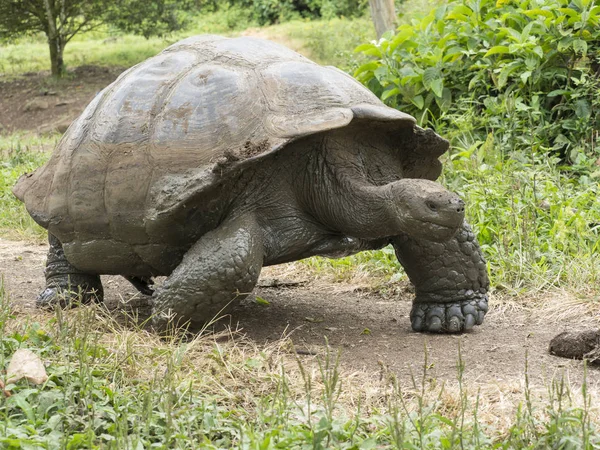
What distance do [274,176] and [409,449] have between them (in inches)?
74.2

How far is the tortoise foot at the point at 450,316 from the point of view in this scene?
4.45 metres

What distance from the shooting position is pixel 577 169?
6.44 meters

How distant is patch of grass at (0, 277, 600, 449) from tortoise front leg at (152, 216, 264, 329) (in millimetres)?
282

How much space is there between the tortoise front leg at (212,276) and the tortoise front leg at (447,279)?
2.85ft

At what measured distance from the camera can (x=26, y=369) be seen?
304 cm

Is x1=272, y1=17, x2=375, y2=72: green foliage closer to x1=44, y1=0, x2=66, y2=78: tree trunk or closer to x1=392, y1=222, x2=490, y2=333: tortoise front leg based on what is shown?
x1=44, y1=0, x2=66, y2=78: tree trunk

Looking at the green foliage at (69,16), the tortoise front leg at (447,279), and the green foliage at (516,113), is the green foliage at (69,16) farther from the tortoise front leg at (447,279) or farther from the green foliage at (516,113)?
the tortoise front leg at (447,279)

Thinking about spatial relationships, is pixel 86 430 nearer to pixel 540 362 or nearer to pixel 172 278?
pixel 172 278

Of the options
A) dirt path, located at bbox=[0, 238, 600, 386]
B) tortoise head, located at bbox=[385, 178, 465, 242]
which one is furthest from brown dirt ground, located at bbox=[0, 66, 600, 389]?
tortoise head, located at bbox=[385, 178, 465, 242]

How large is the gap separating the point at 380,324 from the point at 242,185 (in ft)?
3.98

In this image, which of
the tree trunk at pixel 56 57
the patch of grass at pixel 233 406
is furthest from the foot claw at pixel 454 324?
the tree trunk at pixel 56 57

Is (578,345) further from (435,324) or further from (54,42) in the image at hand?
(54,42)

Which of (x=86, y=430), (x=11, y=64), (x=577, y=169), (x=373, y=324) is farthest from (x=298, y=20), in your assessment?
(x=86, y=430)

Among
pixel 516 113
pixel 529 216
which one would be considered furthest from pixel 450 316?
pixel 516 113
